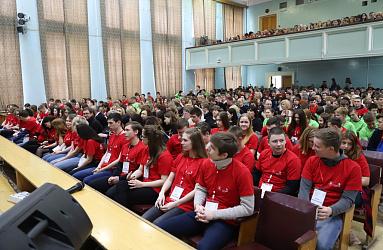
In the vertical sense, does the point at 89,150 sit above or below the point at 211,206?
above

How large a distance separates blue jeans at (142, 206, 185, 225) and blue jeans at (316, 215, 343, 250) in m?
1.17

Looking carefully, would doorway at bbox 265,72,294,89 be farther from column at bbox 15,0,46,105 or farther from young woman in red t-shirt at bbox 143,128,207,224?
young woman in red t-shirt at bbox 143,128,207,224

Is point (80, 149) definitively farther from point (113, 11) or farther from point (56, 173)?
point (113, 11)

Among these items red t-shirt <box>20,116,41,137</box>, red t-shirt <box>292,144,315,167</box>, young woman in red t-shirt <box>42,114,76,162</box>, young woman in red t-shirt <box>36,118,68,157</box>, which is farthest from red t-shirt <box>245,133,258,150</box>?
red t-shirt <box>20,116,41,137</box>

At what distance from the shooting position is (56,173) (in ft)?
11.9

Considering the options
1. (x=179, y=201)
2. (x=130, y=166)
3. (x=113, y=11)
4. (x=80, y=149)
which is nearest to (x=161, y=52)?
(x=113, y=11)

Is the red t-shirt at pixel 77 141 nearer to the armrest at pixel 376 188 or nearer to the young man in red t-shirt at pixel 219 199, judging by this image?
the young man in red t-shirt at pixel 219 199

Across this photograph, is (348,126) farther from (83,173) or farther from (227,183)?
(83,173)

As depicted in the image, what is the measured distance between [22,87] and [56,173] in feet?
32.3

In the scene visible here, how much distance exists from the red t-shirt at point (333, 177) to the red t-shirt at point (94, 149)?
3.21m

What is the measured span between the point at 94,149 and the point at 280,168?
116 inches

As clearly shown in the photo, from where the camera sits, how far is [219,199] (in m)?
2.55

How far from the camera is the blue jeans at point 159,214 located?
270 centimetres

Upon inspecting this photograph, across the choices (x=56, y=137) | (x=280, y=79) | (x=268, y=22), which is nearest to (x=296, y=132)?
(x=56, y=137)
